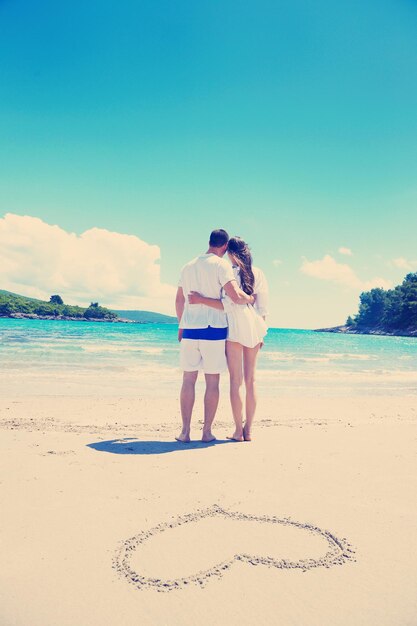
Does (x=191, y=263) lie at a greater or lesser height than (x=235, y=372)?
greater

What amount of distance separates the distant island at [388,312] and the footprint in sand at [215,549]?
92.9 m

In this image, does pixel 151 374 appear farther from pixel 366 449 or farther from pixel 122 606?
pixel 122 606

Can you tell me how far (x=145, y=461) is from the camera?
3828 mm

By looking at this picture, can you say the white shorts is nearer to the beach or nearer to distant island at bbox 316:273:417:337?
the beach

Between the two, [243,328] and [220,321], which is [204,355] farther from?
[243,328]

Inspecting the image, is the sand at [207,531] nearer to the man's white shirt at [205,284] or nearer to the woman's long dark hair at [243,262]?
the man's white shirt at [205,284]

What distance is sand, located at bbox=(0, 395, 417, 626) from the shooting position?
1.92m

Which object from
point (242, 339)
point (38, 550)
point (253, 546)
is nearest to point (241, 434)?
point (242, 339)

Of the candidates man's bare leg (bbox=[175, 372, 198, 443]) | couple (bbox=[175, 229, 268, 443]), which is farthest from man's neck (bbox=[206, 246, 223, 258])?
man's bare leg (bbox=[175, 372, 198, 443])

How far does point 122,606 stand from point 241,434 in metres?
2.90

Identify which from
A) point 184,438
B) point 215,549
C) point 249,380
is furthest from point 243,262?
point 215,549

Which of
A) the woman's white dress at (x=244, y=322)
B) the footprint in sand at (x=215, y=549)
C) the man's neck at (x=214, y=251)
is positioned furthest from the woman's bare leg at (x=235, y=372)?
the footprint in sand at (x=215, y=549)

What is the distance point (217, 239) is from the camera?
470cm

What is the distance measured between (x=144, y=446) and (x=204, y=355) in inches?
42.4
